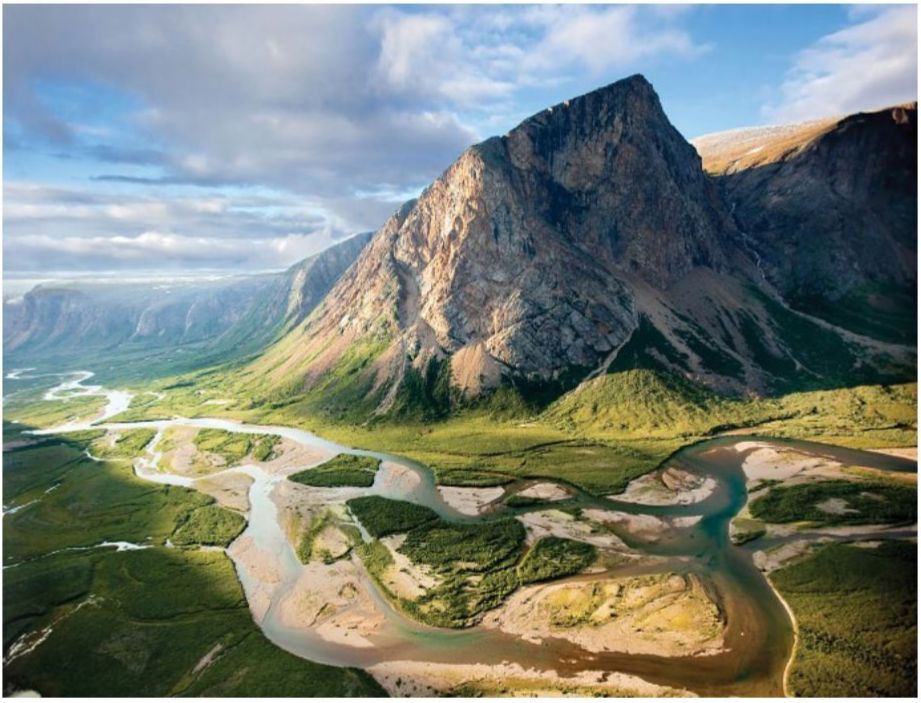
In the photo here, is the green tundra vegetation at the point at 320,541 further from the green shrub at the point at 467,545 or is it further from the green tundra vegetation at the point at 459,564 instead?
the green shrub at the point at 467,545

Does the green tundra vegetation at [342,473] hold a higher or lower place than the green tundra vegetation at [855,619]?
higher

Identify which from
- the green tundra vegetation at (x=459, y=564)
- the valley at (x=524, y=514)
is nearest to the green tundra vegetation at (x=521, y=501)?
the valley at (x=524, y=514)

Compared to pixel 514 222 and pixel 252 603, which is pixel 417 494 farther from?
pixel 514 222

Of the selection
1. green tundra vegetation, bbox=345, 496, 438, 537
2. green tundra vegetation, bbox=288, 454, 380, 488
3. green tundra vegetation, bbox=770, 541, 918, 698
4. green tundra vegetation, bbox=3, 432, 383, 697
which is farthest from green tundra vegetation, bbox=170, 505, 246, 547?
green tundra vegetation, bbox=770, 541, 918, 698

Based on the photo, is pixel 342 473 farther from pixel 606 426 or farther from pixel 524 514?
pixel 606 426

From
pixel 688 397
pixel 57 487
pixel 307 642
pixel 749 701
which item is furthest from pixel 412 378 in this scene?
pixel 749 701

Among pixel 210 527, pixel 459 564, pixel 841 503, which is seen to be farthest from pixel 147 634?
pixel 841 503

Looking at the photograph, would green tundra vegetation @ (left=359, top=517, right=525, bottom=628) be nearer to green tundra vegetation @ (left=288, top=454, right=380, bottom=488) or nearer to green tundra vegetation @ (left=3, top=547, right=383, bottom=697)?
green tundra vegetation @ (left=3, top=547, right=383, bottom=697)

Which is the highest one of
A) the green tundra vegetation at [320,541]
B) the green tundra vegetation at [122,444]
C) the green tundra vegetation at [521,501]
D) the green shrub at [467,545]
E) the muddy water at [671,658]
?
the green tundra vegetation at [122,444]
